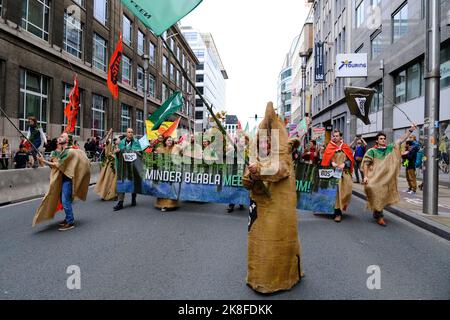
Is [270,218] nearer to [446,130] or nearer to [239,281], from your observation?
[239,281]

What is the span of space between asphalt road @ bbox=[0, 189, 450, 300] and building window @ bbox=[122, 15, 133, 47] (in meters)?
29.7

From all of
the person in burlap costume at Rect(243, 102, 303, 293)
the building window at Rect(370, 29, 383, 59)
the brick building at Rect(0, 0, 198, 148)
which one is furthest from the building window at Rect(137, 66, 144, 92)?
the person in burlap costume at Rect(243, 102, 303, 293)

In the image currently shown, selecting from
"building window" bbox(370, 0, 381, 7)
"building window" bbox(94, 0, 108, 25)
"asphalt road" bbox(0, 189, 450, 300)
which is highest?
"building window" bbox(94, 0, 108, 25)

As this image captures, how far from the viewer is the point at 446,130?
14.3 metres

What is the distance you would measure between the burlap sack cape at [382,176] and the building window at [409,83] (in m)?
11.7

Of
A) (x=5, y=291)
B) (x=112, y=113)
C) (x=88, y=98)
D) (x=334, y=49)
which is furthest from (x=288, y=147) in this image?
(x=334, y=49)

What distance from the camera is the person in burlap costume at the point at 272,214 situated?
3.55 metres

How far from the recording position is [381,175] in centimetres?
743

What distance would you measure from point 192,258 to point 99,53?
1065 inches

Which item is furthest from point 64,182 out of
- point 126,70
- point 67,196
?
point 126,70

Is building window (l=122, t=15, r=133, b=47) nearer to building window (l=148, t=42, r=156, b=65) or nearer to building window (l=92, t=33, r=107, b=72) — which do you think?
building window (l=92, t=33, r=107, b=72)

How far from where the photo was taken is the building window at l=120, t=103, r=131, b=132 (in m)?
33.7

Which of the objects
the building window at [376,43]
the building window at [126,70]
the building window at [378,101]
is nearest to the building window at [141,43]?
the building window at [126,70]

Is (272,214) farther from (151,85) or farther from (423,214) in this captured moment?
(151,85)
